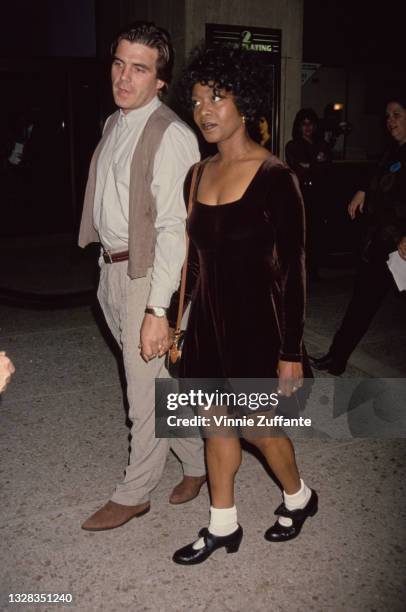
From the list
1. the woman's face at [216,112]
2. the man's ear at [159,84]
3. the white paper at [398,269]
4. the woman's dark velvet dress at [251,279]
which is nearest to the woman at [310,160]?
the white paper at [398,269]

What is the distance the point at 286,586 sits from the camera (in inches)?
93.6

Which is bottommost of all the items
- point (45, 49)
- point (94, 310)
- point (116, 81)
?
point (94, 310)

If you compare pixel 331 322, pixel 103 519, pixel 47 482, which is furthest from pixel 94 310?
pixel 103 519

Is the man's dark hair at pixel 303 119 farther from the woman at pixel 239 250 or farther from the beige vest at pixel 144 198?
the woman at pixel 239 250

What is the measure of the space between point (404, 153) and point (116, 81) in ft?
7.24

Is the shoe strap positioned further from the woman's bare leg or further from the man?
the man

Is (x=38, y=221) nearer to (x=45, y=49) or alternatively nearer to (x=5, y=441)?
(x=45, y=49)

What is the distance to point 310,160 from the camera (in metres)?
7.11

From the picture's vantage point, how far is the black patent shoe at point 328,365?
4.57m

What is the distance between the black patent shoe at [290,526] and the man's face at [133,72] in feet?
6.14

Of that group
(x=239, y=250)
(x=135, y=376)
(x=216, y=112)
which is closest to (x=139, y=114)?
(x=216, y=112)

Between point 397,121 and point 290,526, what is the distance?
2648 mm

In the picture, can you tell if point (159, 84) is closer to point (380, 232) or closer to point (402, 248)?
point (402, 248)

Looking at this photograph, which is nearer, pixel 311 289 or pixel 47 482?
pixel 47 482
